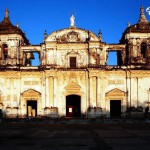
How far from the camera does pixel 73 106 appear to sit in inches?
1407

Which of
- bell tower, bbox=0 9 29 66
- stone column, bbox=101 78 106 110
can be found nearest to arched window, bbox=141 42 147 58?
stone column, bbox=101 78 106 110

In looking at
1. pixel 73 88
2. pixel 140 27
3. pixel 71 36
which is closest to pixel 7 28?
pixel 71 36

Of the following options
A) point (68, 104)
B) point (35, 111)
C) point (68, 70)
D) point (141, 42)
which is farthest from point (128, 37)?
point (35, 111)

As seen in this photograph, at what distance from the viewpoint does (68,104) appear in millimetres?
36000

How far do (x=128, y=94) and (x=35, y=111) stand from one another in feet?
34.3

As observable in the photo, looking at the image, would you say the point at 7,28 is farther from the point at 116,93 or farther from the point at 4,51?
the point at 116,93

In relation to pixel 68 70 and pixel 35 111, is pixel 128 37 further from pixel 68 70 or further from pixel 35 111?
pixel 35 111

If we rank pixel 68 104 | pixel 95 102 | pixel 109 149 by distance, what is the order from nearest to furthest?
1. pixel 109 149
2. pixel 95 102
3. pixel 68 104

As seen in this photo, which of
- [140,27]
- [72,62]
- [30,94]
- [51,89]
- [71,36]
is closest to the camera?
[51,89]

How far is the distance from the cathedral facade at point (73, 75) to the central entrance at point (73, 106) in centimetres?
162

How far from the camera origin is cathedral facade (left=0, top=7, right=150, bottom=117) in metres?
32.8

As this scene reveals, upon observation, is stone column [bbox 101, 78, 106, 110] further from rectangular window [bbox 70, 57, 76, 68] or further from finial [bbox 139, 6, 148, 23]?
finial [bbox 139, 6, 148, 23]

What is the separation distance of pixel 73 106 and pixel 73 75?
14.0 ft

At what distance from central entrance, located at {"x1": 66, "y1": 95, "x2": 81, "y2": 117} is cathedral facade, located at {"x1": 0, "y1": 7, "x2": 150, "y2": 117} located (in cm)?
162
